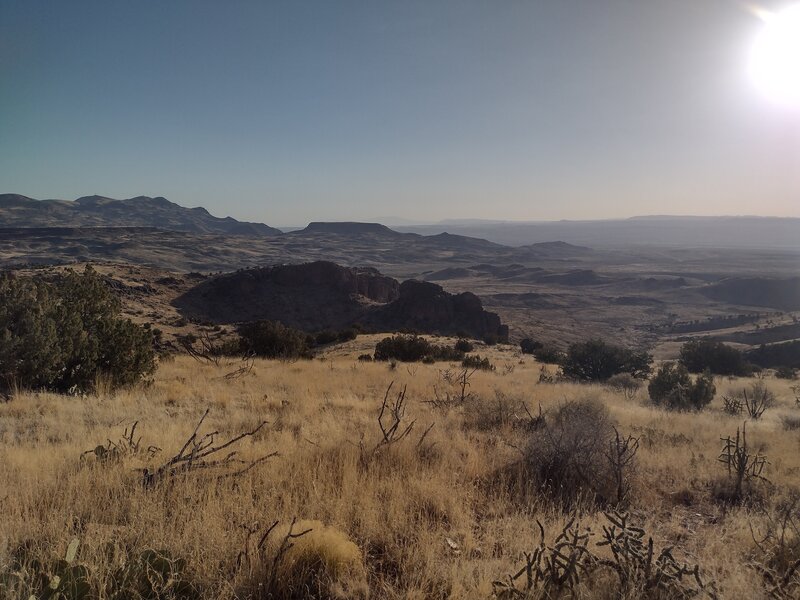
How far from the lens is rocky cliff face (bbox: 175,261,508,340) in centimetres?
5284

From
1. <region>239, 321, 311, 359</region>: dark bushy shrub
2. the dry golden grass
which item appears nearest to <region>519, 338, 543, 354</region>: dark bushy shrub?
<region>239, 321, 311, 359</region>: dark bushy shrub

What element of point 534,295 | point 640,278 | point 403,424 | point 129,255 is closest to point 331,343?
point 403,424

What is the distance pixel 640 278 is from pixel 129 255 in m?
141

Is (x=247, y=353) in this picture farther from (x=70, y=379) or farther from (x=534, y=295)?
(x=534, y=295)

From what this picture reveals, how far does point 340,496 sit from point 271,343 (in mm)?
15774

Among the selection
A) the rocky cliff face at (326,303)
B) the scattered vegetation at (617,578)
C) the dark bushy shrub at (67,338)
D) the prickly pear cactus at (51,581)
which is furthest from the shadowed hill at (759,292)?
the prickly pear cactus at (51,581)

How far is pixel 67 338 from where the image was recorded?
26.9 ft

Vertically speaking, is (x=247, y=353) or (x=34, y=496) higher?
(x=34, y=496)

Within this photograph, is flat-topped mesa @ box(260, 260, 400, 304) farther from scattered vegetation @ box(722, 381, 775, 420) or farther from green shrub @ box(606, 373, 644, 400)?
scattered vegetation @ box(722, 381, 775, 420)

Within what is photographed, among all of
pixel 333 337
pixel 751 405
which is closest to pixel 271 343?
pixel 333 337

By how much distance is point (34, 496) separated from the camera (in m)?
3.56

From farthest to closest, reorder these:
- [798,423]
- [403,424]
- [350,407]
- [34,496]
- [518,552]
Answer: [798,423] → [350,407] → [403,424] → [34,496] → [518,552]

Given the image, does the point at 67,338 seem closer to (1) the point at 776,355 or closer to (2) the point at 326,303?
(1) the point at 776,355

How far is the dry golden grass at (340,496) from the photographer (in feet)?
9.95
